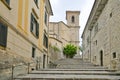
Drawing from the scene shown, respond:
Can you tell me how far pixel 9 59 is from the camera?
31.7ft

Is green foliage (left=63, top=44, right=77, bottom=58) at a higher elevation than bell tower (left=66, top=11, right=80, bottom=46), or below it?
below

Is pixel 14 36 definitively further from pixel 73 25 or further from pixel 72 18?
pixel 72 18

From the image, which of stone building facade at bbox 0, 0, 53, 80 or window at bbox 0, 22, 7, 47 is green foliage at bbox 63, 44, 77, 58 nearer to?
stone building facade at bbox 0, 0, 53, 80

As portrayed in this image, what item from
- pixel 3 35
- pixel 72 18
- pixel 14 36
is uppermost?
pixel 72 18

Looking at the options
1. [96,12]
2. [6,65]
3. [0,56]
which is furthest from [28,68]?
[96,12]

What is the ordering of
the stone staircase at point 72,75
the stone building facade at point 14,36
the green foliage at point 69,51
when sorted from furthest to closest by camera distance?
the green foliage at point 69,51 < the stone staircase at point 72,75 < the stone building facade at point 14,36

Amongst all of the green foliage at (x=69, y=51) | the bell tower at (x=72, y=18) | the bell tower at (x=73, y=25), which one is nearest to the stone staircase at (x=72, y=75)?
the green foliage at (x=69, y=51)

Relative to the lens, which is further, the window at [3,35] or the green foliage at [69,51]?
the green foliage at [69,51]

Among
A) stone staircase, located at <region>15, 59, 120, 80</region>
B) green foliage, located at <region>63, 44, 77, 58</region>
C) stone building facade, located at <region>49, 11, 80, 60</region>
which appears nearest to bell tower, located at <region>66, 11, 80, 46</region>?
stone building facade, located at <region>49, 11, 80, 60</region>

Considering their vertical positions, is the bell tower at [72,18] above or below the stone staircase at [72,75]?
above

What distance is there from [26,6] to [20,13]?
4.92ft

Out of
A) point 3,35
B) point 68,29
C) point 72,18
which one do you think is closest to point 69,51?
point 68,29

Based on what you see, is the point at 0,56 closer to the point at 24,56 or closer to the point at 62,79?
the point at 62,79

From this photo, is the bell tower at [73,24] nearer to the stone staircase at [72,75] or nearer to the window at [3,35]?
the stone staircase at [72,75]
